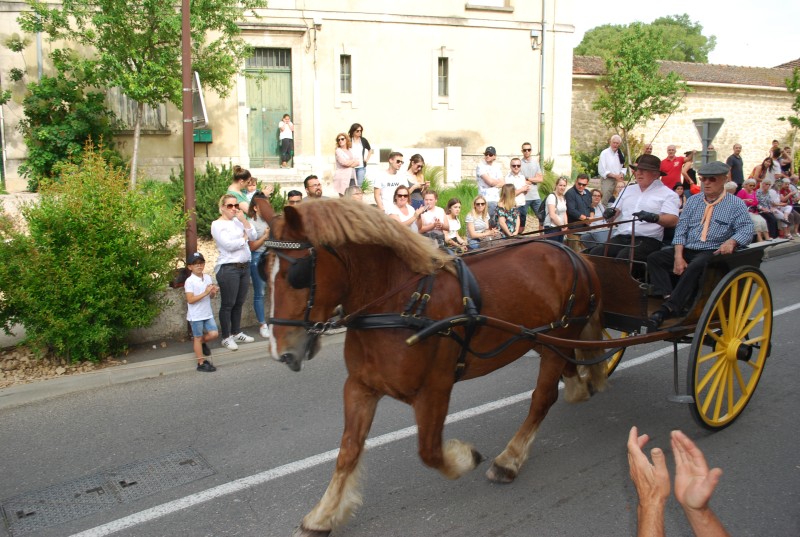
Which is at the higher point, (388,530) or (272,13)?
(272,13)

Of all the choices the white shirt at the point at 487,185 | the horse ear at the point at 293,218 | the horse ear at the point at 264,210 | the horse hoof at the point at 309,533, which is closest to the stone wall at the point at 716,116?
the white shirt at the point at 487,185

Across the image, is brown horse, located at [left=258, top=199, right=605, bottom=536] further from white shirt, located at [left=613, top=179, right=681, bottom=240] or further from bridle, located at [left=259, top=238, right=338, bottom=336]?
white shirt, located at [left=613, top=179, right=681, bottom=240]

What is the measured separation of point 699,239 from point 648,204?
0.64 m

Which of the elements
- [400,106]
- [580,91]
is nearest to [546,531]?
[400,106]

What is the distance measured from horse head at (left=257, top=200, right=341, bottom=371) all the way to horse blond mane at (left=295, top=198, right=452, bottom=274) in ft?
0.22

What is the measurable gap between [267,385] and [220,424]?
1038mm

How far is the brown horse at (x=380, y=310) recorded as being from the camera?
11.4ft

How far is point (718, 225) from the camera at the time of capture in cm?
525

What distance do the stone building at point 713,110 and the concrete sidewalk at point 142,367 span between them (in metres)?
19.7

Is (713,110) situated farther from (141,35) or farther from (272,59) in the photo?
(141,35)

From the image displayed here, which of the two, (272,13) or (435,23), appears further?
(435,23)

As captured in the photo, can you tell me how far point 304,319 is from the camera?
11.4ft

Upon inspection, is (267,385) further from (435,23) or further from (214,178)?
(435,23)

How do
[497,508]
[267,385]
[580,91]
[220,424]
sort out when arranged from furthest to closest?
[580,91], [267,385], [220,424], [497,508]
